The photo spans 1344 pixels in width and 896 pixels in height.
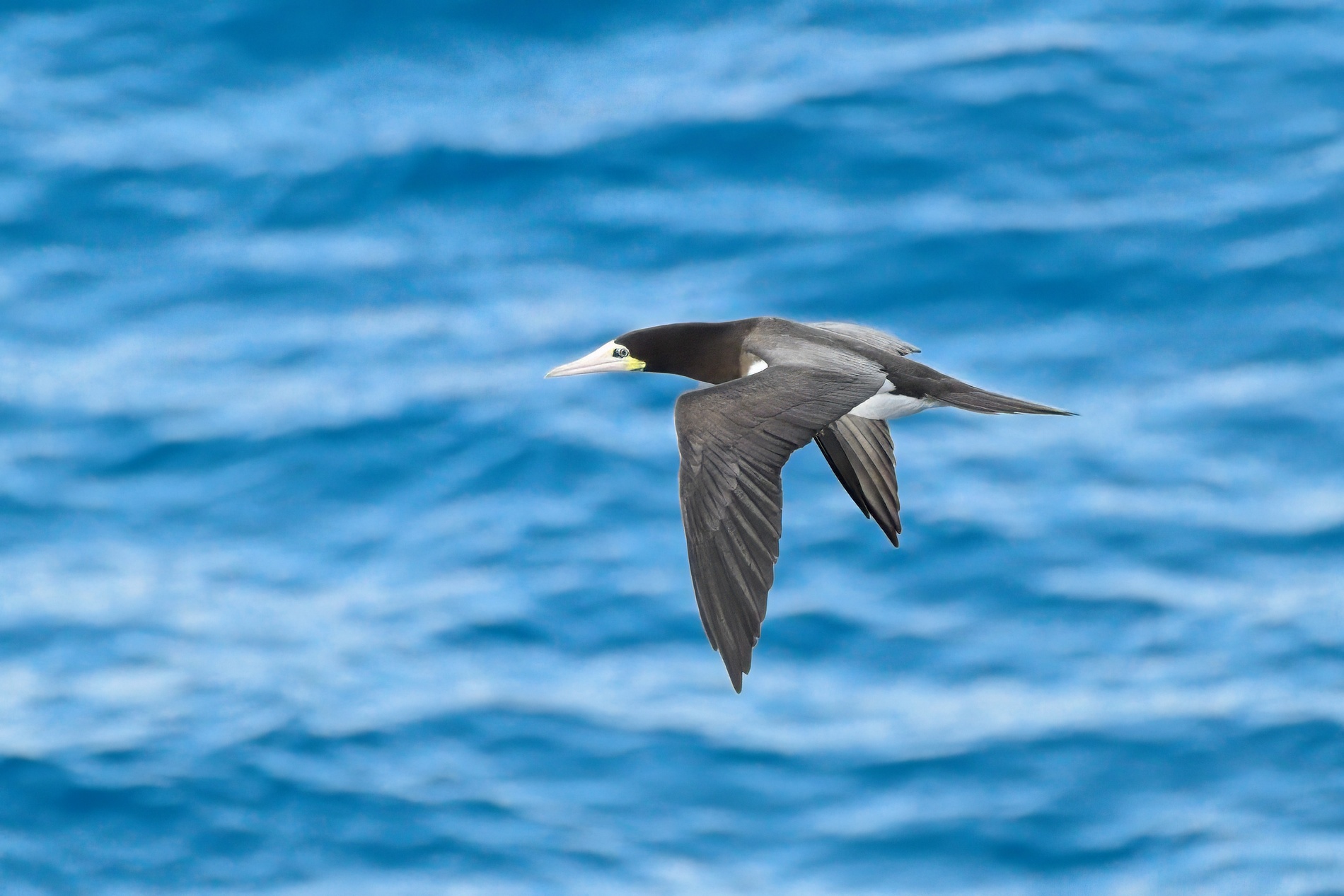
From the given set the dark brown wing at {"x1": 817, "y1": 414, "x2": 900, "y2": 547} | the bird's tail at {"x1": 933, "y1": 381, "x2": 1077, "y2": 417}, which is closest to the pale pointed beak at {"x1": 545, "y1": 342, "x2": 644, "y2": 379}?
the dark brown wing at {"x1": 817, "y1": 414, "x2": 900, "y2": 547}

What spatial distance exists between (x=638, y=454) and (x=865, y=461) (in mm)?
4225

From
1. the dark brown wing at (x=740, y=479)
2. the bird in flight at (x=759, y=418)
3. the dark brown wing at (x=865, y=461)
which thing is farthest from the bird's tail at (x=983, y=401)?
the dark brown wing at (x=865, y=461)

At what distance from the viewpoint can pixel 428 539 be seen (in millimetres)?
13664

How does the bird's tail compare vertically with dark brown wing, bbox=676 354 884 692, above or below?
above

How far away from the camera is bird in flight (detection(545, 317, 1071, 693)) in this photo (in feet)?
25.3

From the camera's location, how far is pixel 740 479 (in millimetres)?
7957

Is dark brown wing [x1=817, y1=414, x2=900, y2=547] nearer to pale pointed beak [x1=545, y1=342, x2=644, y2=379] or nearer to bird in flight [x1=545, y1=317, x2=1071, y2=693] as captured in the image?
Answer: bird in flight [x1=545, y1=317, x2=1071, y2=693]

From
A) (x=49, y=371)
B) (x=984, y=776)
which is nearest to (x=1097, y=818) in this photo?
(x=984, y=776)

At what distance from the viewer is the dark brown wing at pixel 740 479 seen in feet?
25.0

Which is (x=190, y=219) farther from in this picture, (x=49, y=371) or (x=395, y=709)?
(x=395, y=709)

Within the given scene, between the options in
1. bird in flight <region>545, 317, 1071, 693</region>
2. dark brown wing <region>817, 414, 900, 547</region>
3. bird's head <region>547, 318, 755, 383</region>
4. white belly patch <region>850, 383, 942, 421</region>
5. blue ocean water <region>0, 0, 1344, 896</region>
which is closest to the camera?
bird in flight <region>545, 317, 1071, 693</region>

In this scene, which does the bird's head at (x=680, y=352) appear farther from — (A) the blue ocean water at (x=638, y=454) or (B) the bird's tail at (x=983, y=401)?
(A) the blue ocean water at (x=638, y=454)

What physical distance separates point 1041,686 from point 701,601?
226 inches

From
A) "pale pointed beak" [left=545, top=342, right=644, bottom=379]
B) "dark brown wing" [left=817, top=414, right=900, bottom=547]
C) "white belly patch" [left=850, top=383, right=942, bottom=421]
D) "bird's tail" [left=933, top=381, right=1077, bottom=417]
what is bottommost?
"bird's tail" [left=933, top=381, right=1077, bottom=417]
